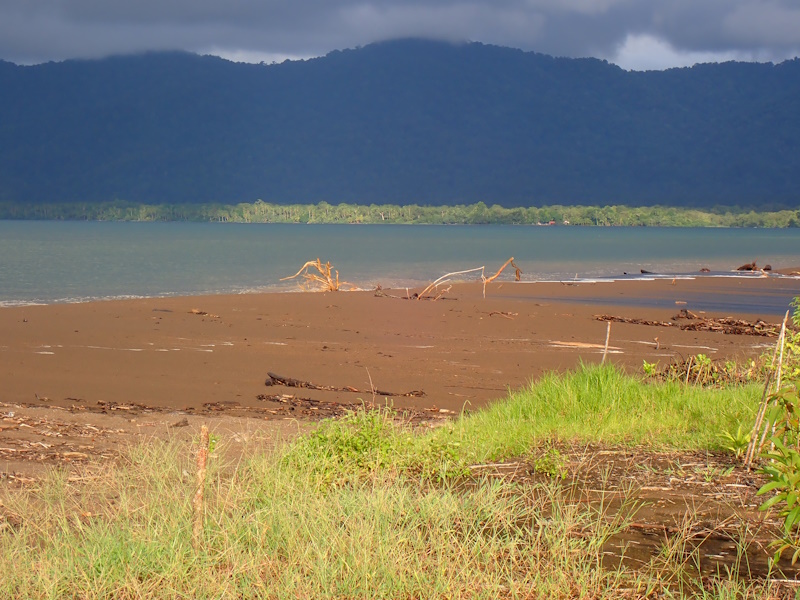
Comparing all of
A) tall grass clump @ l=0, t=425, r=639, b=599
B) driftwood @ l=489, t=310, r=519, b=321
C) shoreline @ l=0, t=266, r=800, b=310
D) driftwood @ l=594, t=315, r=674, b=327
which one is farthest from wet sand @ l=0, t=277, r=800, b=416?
tall grass clump @ l=0, t=425, r=639, b=599

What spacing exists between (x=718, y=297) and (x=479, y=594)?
26384 mm

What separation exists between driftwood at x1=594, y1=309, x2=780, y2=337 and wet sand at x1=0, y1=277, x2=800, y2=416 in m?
0.53

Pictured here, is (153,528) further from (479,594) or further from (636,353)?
(636,353)

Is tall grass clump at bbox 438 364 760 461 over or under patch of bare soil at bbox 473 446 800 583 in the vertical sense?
over

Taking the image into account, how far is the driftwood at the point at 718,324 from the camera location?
18.4m

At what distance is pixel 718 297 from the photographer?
94.5 ft

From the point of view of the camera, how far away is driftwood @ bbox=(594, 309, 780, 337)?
18.4 meters

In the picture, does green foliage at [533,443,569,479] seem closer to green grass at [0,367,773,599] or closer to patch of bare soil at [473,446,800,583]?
patch of bare soil at [473,446,800,583]

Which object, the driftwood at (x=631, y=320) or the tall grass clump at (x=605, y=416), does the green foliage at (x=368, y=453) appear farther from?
the driftwood at (x=631, y=320)

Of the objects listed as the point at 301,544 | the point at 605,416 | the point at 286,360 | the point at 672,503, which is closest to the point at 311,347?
the point at 286,360

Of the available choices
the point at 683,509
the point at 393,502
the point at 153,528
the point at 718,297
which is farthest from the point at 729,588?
the point at 718,297

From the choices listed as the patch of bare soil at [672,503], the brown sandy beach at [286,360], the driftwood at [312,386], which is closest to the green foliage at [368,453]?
the patch of bare soil at [672,503]

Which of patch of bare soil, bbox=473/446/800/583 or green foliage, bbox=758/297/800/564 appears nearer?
green foliage, bbox=758/297/800/564

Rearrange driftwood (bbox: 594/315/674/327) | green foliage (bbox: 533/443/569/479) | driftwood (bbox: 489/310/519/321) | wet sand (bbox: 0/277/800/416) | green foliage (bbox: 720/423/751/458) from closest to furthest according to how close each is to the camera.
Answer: green foliage (bbox: 533/443/569/479), green foliage (bbox: 720/423/751/458), wet sand (bbox: 0/277/800/416), driftwood (bbox: 594/315/674/327), driftwood (bbox: 489/310/519/321)
